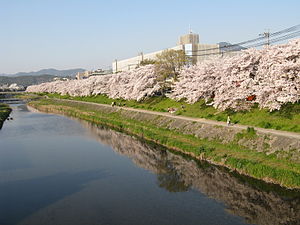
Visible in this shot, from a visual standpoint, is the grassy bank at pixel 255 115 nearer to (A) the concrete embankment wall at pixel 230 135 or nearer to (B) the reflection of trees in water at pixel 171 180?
(A) the concrete embankment wall at pixel 230 135

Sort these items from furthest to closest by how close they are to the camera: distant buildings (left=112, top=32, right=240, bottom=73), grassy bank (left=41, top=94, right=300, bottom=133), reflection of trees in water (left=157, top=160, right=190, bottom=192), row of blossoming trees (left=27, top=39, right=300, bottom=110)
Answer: distant buildings (left=112, top=32, right=240, bottom=73) → row of blossoming trees (left=27, top=39, right=300, bottom=110) → grassy bank (left=41, top=94, right=300, bottom=133) → reflection of trees in water (left=157, top=160, right=190, bottom=192)

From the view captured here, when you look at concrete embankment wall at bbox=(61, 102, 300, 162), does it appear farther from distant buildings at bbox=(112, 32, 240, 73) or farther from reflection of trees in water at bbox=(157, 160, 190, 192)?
distant buildings at bbox=(112, 32, 240, 73)

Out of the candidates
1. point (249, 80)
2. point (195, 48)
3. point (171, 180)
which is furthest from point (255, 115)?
point (195, 48)

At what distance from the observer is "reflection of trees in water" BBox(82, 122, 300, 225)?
1773cm

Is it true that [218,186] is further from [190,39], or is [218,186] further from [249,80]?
[190,39]

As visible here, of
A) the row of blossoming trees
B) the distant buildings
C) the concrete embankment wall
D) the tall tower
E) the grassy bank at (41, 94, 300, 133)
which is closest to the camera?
the concrete embankment wall

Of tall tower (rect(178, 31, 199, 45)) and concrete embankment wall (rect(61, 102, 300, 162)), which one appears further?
tall tower (rect(178, 31, 199, 45))

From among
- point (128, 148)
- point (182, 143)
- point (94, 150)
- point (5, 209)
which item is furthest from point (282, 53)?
point (5, 209)

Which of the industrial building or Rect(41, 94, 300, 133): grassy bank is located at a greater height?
the industrial building

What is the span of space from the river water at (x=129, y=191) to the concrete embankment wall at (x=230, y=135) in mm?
3614

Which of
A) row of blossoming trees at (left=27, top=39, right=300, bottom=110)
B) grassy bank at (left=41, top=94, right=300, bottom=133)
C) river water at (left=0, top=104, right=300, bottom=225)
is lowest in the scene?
river water at (left=0, top=104, right=300, bottom=225)

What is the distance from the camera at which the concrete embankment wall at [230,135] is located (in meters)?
23.2

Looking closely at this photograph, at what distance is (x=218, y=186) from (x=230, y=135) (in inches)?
330

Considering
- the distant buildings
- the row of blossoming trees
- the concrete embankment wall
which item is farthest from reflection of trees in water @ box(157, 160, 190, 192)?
the distant buildings
